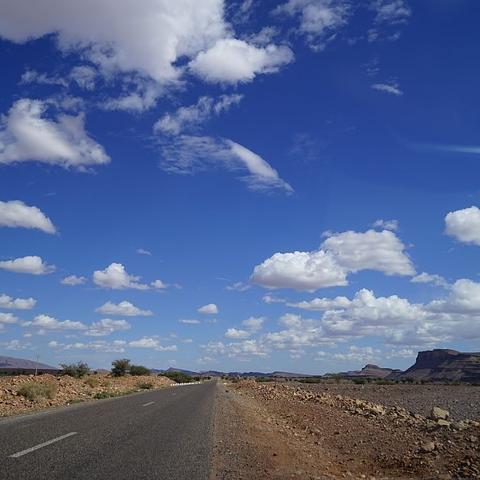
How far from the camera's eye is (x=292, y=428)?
19344mm

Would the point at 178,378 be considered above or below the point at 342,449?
above

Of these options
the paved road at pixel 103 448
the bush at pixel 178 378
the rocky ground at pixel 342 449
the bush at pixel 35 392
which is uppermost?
the bush at pixel 178 378

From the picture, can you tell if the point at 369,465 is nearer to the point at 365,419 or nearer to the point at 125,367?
the point at 365,419

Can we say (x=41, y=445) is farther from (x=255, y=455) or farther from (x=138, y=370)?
(x=138, y=370)

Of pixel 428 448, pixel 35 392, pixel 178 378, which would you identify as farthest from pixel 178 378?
pixel 428 448

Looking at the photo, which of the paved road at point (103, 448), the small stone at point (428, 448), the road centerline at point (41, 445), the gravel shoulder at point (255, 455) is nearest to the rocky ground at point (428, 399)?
the small stone at point (428, 448)

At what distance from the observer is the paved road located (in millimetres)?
9141

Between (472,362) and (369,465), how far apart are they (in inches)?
7287

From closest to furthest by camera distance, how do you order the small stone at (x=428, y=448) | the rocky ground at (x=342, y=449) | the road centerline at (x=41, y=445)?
the road centerline at (x=41, y=445)
the rocky ground at (x=342, y=449)
the small stone at (x=428, y=448)

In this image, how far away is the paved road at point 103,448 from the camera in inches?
360

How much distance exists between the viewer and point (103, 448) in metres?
11.6

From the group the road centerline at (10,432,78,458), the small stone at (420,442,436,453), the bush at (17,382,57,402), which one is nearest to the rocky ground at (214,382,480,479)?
the small stone at (420,442,436,453)

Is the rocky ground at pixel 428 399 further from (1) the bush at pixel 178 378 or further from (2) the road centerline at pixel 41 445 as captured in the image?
(1) the bush at pixel 178 378

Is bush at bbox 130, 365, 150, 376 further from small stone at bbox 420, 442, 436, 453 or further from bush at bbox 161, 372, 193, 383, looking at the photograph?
small stone at bbox 420, 442, 436, 453
